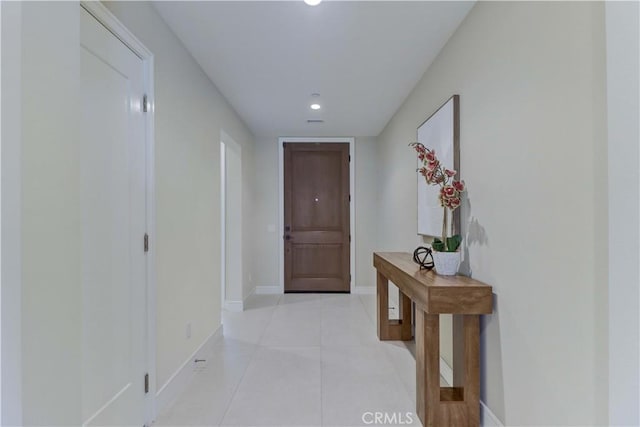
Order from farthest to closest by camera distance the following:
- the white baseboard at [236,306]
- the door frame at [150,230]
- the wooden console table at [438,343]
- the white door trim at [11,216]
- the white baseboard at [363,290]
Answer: the white baseboard at [363,290], the white baseboard at [236,306], the door frame at [150,230], the wooden console table at [438,343], the white door trim at [11,216]

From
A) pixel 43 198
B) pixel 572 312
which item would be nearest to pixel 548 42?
pixel 572 312

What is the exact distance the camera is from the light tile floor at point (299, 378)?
1.94 metres

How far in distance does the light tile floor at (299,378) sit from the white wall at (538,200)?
783 mm

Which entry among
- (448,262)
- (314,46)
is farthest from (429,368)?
(314,46)

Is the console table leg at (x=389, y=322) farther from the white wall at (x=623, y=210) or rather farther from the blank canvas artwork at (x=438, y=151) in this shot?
the white wall at (x=623, y=210)

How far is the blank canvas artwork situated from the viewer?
2.10 metres

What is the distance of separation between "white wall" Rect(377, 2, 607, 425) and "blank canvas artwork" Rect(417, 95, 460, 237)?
0.08m

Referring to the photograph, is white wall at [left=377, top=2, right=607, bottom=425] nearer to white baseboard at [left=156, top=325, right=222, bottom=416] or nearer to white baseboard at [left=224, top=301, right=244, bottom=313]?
white baseboard at [left=156, top=325, right=222, bottom=416]

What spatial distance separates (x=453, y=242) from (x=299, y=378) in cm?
149

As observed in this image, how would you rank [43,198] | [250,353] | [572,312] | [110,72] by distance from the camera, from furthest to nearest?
[250,353] → [110,72] → [572,312] → [43,198]

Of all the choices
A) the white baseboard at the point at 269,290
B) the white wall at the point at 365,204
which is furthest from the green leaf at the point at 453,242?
the white baseboard at the point at 269,290

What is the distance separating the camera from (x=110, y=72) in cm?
158

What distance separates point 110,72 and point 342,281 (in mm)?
4184

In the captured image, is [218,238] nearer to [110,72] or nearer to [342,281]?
[110,72]
